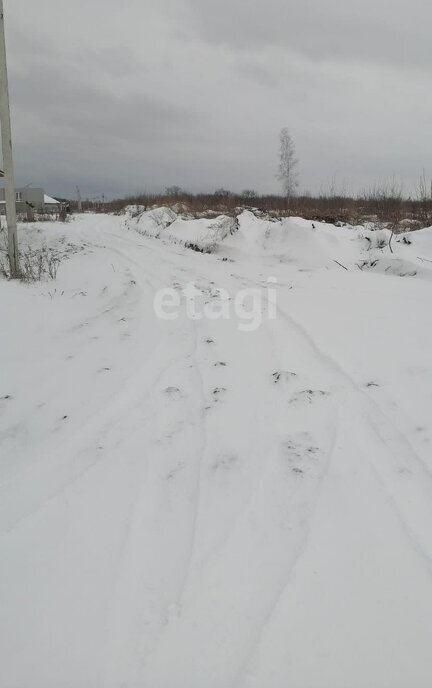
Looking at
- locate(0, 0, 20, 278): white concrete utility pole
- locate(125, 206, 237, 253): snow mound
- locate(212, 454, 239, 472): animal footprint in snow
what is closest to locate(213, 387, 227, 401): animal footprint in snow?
locate(212, 454, 239, 472): animal footprint in snow

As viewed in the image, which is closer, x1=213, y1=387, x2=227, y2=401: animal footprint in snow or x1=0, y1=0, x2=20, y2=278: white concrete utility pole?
x1=213, y1=387, x2=227, y2=401: animal footprint in snow

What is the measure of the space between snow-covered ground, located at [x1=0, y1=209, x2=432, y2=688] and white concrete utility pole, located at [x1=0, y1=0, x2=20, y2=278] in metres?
2.54

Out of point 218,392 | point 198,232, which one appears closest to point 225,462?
point 218,392

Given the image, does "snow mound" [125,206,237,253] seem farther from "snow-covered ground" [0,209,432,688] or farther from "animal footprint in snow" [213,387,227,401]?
"animal footprint in snow" [213,387,227,401]

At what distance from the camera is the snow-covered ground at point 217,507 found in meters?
1.05

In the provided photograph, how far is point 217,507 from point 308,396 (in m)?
0.99

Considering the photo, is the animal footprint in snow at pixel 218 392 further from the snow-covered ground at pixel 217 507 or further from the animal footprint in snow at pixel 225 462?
the animal footprint in snow at pixel 225 462

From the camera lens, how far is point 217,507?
5.02 feet

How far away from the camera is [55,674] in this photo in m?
1.02

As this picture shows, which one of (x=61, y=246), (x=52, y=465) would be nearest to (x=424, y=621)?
(x=52, y=465)

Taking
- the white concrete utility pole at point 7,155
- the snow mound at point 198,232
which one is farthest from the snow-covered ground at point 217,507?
the snow mound at point 198,232

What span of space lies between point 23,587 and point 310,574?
0.89 metres

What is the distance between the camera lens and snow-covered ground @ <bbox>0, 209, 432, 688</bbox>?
1.05 metres

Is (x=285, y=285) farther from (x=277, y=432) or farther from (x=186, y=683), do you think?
(x=186, y=683)
